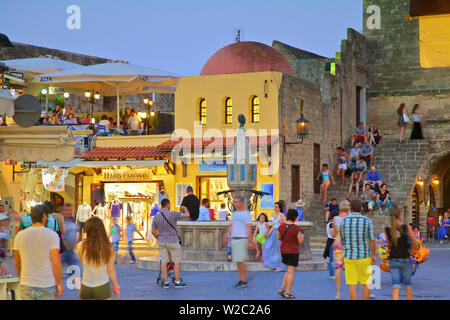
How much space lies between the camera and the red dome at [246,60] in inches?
1262

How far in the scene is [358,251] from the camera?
12.1 metres

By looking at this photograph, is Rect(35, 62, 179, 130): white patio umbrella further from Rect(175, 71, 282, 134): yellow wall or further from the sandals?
the sandals

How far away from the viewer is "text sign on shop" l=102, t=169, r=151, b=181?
31016 millimetres

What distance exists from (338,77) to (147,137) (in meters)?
8.44

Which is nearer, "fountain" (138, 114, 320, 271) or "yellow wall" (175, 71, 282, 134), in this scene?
"fountain" (138, 114, 320, 271)

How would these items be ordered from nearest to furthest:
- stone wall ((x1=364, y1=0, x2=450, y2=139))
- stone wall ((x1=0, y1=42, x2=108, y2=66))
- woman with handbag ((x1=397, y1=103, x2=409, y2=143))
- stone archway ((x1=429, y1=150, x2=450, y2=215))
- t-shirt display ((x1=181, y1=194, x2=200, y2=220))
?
t-shirt display ((x1=181, y1=194, x2=200, y2=220)) < woman with handbag ((x1=397, y1=103, x2=409, y2=143)) < stone archway ((x1=429, y1=150, x2=450, y2=215)) < stone wall ((x1=364, y1=0, x2=450, y2=139)) < stone wall ((x1=0, y1=42, x2=108, y2=66))

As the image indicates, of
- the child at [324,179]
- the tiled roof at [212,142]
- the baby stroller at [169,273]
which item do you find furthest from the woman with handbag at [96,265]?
the child at [324,179]

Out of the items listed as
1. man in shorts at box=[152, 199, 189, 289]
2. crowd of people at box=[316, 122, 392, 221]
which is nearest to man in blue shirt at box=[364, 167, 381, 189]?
crowd of people at box=[316, 122, 392, 221]

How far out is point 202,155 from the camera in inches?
1168

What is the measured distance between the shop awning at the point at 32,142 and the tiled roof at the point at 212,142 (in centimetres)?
1495

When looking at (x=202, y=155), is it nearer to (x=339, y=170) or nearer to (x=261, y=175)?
(x=261, y=175)

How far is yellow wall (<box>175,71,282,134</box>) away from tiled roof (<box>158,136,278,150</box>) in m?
0.54
